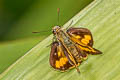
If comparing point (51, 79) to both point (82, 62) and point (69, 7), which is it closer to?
point (82, 62)

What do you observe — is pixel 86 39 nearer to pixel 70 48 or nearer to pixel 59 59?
pixel 70 48

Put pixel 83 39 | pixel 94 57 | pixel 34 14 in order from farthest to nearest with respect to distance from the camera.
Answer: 1. pixel 34 14
2. pixel 83 39
3. pixel 94 57

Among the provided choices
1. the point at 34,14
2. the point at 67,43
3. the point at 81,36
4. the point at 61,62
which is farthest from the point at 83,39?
the point at 34,14

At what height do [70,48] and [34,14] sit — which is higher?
[34,14]

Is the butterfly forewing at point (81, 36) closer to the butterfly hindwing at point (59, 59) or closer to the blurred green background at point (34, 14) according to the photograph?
the butterfly hindwing at point (59, 59)

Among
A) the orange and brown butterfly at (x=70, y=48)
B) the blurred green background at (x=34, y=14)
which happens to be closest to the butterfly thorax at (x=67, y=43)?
the orange and brown butterfly at (x=70, y=48)

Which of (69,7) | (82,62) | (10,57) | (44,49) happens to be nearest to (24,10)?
(69,7)

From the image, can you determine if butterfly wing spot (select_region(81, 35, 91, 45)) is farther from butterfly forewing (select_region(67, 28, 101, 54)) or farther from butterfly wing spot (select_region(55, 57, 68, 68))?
butterfly wing spot (select_region(55, 57, 68, 68))
